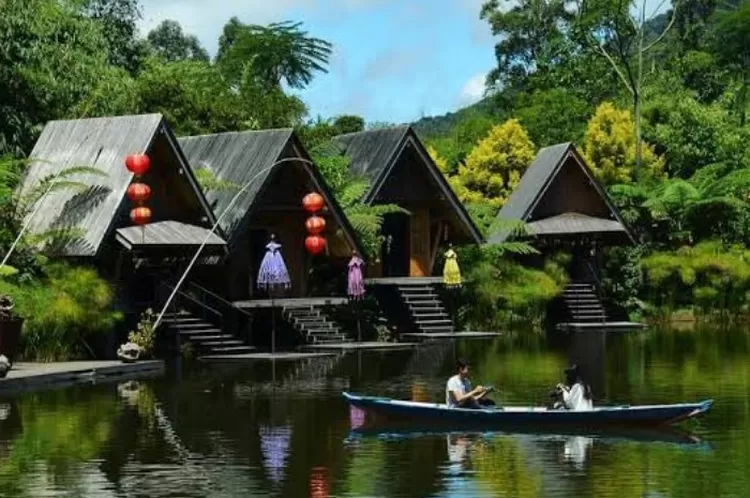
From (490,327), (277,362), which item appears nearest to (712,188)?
→ (490,327)

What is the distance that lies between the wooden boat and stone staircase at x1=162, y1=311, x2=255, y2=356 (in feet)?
40.6

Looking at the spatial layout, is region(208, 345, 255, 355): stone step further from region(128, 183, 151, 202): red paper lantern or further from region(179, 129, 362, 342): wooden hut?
region(128, 183, 151, 202): red paper lantern

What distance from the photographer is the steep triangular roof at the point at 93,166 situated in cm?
3103

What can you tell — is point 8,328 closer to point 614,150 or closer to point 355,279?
point 355,279

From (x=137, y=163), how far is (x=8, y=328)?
227 inches

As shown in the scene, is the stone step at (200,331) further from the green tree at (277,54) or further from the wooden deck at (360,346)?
the green tree at (277,54)

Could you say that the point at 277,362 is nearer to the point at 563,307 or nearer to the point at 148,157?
the point at 148,157

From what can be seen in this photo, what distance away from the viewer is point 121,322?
31.7 metres

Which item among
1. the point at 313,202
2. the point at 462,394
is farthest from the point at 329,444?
the point at 313,202

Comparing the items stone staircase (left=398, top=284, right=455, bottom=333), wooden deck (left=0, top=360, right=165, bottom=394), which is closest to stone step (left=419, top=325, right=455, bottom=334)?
stone staircase (left=398, top=284, right=455, bottom=333)

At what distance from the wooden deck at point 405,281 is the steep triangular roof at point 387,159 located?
172 centimetres

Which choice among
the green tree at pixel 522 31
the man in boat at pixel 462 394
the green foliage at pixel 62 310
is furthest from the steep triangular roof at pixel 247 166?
the green tree at pixel 522 31

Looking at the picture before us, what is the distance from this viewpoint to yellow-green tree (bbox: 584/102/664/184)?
51.7 metres

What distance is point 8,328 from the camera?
25828mm
